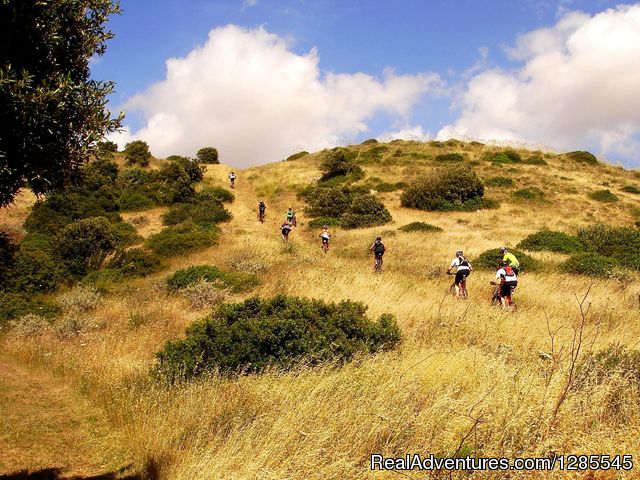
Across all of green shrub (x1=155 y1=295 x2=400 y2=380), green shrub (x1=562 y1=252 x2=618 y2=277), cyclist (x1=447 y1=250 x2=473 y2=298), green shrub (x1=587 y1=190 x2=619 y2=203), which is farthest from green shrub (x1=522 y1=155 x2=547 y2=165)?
green shrub (x1=155 y1=295 x2=400 y2=380)

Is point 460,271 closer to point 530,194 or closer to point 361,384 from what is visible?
point 361,384

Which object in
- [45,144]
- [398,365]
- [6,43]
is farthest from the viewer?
[398,365]

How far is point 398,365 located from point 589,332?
4.63 m

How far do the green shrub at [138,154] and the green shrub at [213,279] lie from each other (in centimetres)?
3673

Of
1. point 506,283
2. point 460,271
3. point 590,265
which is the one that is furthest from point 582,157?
point 506,283

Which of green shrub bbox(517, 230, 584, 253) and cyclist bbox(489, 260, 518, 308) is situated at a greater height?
green shrub bbox(517, 230, 584, 253)

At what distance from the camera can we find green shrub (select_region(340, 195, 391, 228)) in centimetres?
2889

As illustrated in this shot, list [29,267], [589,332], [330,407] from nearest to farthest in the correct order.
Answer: [330,407]
[589,332]
[29,267]

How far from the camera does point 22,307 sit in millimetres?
11125

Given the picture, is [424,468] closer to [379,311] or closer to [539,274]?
[379,311]

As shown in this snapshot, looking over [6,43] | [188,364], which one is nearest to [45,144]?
[6,43]

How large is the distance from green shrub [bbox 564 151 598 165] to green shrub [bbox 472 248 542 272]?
36.7m

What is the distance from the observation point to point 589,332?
8.25 meters

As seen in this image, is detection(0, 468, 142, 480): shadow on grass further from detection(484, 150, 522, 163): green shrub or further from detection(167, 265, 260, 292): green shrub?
detection(484, 150, 522, 163): green shrub
